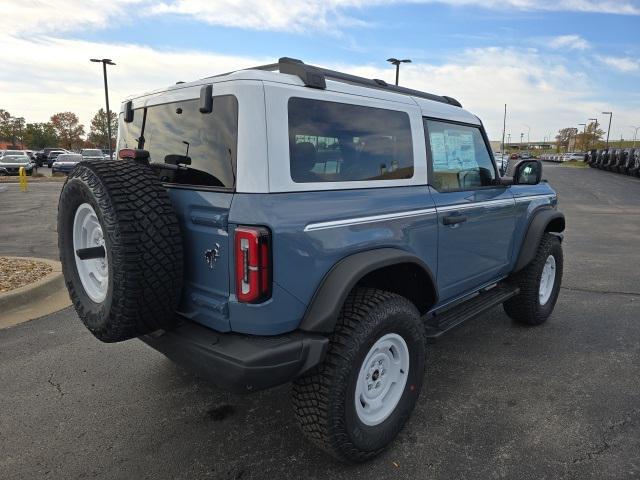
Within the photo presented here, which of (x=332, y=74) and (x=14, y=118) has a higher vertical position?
(x=14, y=118)

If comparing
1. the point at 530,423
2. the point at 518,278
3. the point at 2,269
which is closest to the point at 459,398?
the point at 530,423

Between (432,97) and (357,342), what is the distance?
2.13 m

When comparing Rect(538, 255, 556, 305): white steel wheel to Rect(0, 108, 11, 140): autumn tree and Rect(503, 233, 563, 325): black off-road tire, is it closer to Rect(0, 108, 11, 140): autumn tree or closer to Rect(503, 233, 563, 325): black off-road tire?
Rect(503, 233, 563, 325): black off-road tire

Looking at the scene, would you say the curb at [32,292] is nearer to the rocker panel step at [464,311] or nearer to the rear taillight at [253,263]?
the rear taillight at [253,263]

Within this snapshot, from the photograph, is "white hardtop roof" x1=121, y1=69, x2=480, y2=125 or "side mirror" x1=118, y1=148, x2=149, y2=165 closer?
"white hardtop roof" x1=121, y1=69, x2=480, y2=125

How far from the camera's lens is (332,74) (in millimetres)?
2781

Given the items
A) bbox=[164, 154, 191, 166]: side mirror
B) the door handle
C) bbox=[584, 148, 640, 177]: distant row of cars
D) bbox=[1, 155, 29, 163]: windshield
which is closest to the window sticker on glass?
the door handle

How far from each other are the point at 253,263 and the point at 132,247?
571 millimetres

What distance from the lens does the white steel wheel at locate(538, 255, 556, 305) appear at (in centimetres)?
460

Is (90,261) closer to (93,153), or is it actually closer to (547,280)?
(547,280)

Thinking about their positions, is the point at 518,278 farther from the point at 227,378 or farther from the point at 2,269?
the point at 2,269

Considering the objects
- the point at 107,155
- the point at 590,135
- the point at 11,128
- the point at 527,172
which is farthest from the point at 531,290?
the point at 590,135

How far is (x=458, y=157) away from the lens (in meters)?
3.49

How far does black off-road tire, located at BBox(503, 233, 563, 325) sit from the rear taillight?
119 inches
